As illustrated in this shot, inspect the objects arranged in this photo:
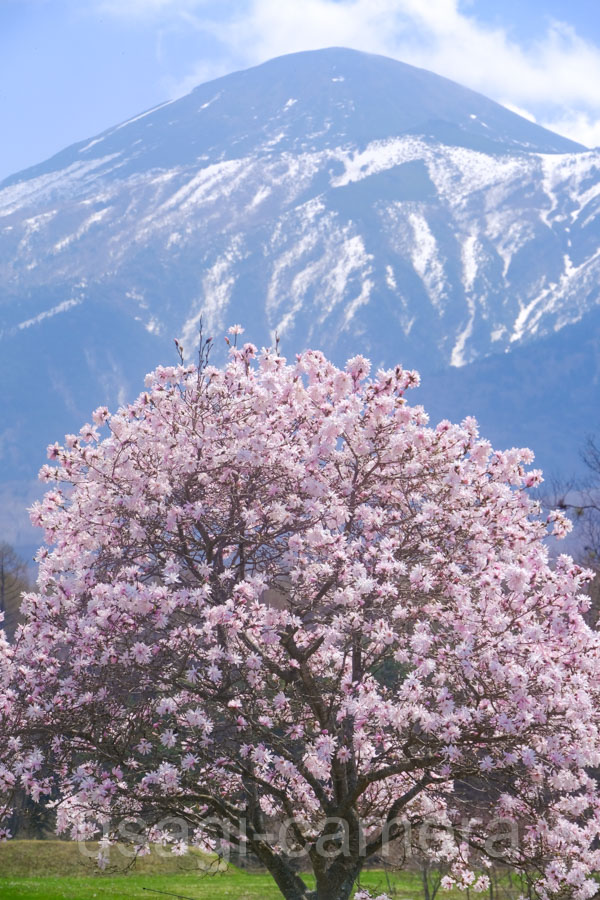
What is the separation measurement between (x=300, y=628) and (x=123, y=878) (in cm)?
3220

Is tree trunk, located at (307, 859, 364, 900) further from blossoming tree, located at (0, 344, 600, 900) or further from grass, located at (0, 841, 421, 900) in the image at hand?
grass, located at (0, 841, 421, 900)

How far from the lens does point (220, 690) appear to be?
12281 millimetres

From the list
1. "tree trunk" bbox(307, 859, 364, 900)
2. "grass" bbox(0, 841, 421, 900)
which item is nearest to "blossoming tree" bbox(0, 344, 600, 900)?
"tree trunk" bbox(307, 859, 364, 900)

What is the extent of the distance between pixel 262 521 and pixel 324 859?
473 centimetres

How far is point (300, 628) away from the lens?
1359cm

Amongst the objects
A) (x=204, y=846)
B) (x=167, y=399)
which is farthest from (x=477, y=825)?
(x=167, y=399)

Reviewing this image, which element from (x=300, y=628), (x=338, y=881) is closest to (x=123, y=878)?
(x=338, y=881)

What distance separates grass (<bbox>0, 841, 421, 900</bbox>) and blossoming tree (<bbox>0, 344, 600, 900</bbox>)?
63.3ft

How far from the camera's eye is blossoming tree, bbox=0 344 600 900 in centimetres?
1205

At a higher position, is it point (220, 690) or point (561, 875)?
point (220, 690)

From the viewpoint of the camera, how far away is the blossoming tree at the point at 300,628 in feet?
39.5

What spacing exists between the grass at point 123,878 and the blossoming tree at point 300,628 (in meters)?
19.3

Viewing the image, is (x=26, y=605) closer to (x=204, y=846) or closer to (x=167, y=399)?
(x=167, y=399)

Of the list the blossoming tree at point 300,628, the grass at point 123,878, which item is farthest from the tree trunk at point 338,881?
the grass at point 123,878
